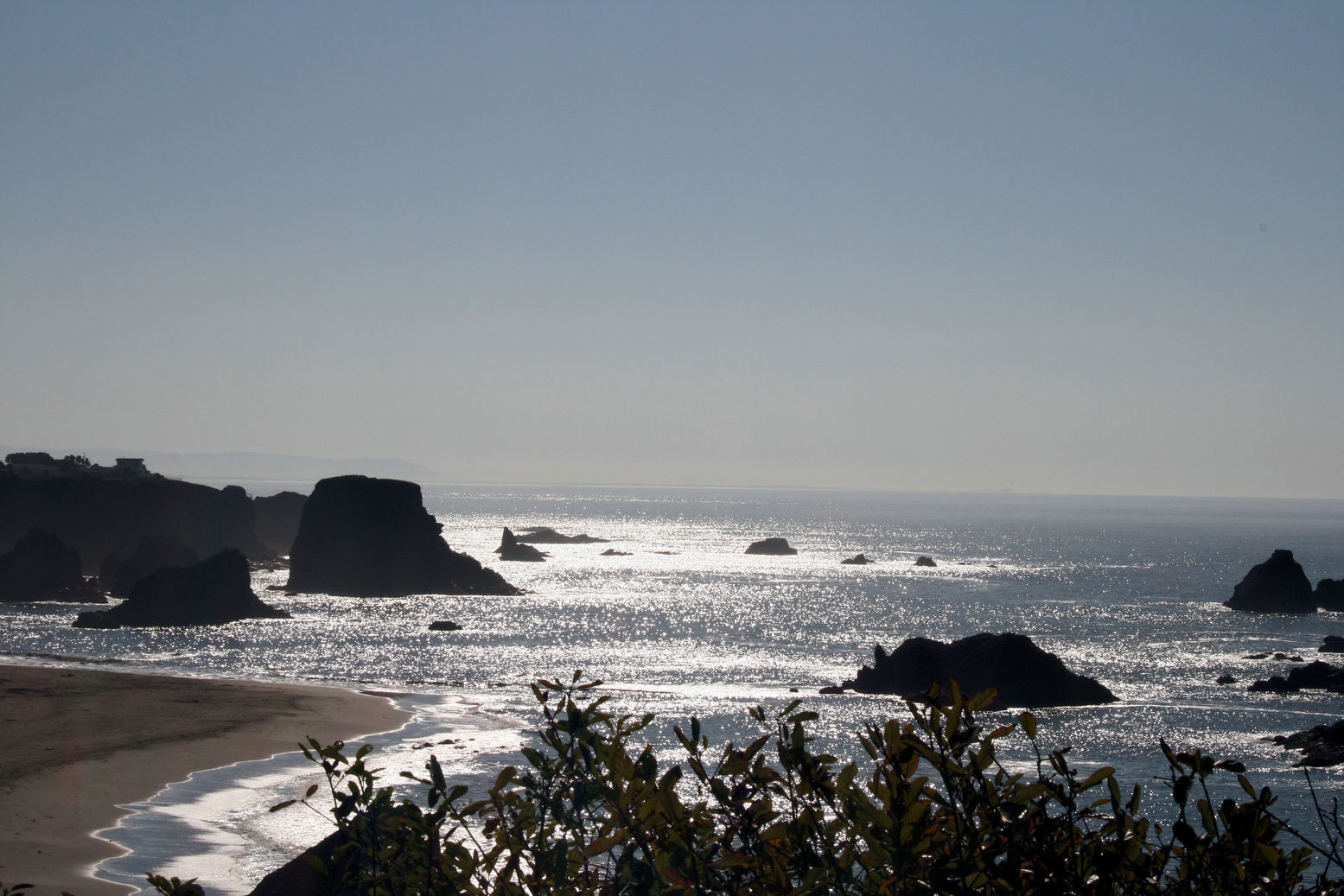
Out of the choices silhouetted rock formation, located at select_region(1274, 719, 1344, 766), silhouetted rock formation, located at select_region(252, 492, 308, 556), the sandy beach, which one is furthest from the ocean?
silhouetted rock formation, located at select_region(252, 492, 308, 556)

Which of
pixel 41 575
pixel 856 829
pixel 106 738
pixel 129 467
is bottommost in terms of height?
pixel 106 738

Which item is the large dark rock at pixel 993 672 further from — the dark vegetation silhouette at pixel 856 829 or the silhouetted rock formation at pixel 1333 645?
the dark vegetation silhouette at pixel 856 829

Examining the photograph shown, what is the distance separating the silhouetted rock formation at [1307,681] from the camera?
52.2 m

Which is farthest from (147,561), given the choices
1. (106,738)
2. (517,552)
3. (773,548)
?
(773,548)

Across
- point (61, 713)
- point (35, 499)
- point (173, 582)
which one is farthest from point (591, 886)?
point (35, 499)

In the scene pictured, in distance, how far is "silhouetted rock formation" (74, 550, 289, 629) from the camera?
236 feet

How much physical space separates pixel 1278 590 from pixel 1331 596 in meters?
7.62

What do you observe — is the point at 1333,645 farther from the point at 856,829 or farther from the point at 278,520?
the point at 278,520

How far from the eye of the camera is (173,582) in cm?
7438

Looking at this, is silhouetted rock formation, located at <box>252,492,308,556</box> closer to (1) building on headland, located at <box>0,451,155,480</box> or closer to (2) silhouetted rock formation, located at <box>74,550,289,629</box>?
A: (1) building on headland, located at <box>0,451,155,480</box>

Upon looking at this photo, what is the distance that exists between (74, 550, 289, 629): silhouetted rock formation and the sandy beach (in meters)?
22.9

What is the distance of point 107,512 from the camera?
108m

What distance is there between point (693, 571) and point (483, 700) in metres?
91.0

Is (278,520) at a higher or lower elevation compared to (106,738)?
higher
